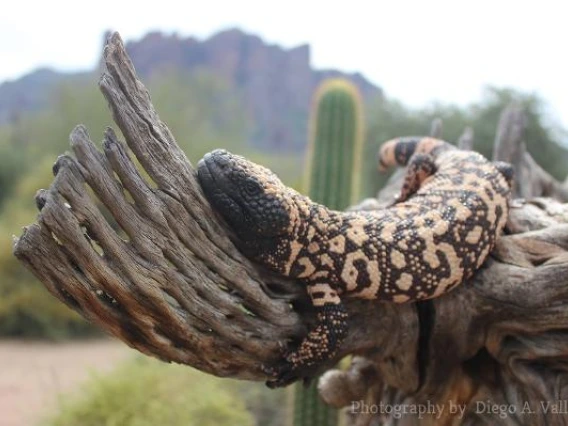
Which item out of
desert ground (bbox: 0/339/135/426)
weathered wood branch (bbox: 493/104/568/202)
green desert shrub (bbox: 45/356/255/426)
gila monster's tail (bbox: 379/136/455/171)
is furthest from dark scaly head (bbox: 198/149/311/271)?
desert ground (bbox: 0/339/135/426)

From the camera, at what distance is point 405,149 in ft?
11.4

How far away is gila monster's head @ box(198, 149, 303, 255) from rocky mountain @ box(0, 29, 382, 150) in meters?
23.1

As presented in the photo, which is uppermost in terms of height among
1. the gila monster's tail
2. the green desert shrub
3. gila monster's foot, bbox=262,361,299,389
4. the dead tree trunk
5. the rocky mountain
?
the rocky mountain

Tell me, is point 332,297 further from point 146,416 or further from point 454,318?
point 146,416

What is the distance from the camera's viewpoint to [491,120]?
10578 millimetres

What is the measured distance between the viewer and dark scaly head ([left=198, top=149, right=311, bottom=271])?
1875 mm

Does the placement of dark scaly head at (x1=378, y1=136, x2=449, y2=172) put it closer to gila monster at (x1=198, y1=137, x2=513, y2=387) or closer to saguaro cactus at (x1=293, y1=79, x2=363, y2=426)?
gila monster at (x1=198, y1=137, x2=513, y2=387)

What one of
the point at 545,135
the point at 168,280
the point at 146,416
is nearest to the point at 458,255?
the point at 168,280

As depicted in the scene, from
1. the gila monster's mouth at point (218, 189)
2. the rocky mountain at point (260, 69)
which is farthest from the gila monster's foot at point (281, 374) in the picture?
the rocky mountain at point (260, 69)

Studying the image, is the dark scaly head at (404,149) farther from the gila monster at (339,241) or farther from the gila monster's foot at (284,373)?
the gila monster's foot at (284,373)

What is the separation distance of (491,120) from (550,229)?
29.0ft

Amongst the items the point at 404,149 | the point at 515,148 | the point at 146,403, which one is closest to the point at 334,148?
the point at 404,149

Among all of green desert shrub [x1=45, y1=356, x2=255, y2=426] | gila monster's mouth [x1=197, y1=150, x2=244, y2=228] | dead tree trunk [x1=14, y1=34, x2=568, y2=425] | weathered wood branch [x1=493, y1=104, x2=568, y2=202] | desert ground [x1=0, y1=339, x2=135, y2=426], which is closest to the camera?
dead tree trunk [x1=14, y1=34, x2=568, y2=425]

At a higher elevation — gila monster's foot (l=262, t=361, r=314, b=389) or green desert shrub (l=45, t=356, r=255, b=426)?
gila monster's foot (l=262, t=361, r=314, b=389)
